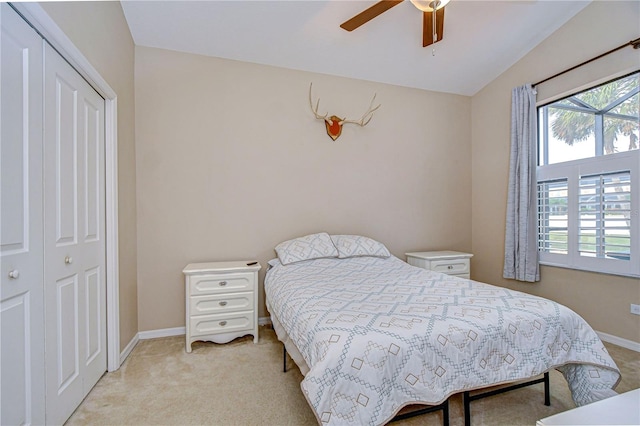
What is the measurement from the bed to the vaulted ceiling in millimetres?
2380

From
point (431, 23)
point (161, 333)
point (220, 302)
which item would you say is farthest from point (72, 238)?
point (431, 23)

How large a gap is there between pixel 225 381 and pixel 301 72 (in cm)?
308

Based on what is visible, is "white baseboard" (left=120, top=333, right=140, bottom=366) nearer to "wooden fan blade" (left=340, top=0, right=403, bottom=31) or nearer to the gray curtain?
"wooden fan blade" (left=340, top=0, right=403, bottom=31)

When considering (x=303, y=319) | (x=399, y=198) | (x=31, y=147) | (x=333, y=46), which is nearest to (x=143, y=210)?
(x=31, y=147)

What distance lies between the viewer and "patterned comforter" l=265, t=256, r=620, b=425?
124 cm

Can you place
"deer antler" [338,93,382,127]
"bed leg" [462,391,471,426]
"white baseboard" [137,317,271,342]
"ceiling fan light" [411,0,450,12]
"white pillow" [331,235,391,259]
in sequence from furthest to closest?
1. "deer antler" [338,93,382,127]
2. "white pillow" [331,235,391,259]
3. "white baseboard" [137,317,271,342]
4. "ceiling fan light" [411,0,450,12]
5. "bed leg" [462,391,471,426]

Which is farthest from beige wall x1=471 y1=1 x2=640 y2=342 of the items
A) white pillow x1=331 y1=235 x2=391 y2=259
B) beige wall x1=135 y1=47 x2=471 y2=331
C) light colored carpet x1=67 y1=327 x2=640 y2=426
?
white pillow x1=331 y1=235 x2=391 y2=259

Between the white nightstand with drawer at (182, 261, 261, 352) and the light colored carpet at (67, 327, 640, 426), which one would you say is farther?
the white nightstand with drawer at (182, 261, 261, 352)

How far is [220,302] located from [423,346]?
1.92 m

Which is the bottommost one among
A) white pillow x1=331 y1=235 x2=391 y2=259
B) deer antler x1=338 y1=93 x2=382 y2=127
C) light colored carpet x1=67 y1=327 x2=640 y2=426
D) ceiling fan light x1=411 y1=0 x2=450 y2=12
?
light colored carpet x1=67 y1=327 x2=640 y2=426

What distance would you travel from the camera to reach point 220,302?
270 cm

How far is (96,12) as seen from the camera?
78.7 inches

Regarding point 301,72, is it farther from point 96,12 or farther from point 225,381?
point 225,381

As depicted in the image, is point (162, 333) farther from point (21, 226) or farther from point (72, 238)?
point (21, 226)
